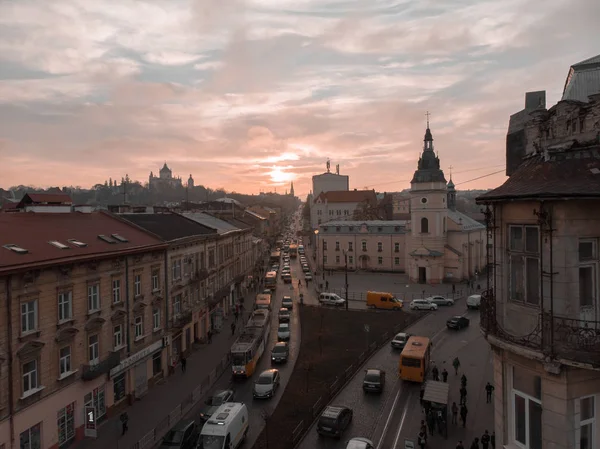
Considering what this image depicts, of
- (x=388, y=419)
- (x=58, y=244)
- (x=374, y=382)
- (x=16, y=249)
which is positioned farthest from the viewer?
(x=374, y=382)

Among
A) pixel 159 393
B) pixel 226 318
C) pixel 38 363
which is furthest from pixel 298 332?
pixel 38 363

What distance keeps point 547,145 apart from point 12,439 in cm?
2189

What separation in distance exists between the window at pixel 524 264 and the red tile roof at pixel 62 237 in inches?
721

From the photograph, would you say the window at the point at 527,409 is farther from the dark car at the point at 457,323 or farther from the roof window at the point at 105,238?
the dark car at the point at 457,323

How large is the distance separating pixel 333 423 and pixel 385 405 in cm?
537

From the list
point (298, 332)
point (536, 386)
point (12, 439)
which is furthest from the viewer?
point (298, 332)

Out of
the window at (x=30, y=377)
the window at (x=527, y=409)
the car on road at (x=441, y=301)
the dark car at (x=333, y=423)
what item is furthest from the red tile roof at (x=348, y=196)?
the window at (x=527, y=409)

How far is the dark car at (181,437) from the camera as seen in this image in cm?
1947

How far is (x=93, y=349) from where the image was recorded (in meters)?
23.3

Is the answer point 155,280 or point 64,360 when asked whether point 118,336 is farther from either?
point 155,280

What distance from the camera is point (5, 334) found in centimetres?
1761

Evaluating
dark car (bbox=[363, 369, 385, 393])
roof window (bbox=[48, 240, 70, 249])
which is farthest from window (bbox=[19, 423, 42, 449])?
dark car (bbox=[363, 369, 385, 393])

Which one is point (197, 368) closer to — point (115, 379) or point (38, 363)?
point (115, 379)

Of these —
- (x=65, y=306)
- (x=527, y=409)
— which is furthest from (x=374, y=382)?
(x=65, y=306)
